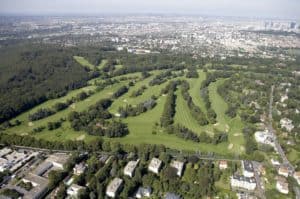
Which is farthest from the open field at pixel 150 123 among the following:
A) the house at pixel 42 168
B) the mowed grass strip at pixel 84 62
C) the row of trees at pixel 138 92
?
the mowed grass strip at pixel 84 62

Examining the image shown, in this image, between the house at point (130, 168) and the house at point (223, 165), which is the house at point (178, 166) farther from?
the house at point (223, 165)

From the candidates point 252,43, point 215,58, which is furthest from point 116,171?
point 252,43

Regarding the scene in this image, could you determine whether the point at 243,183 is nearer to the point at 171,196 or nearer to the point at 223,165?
the point at 223,165

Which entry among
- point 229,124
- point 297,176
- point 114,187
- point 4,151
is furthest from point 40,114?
point 297,176

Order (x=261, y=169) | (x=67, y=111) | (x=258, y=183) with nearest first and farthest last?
1. (x=258, y=183)
2. (x=261, y=169)
3. (x=67, y=111)

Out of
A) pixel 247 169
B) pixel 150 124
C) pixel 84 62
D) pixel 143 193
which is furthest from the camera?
pixel 84 62

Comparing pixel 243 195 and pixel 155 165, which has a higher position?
pixel 155 165

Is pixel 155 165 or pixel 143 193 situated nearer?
pixel 143 193

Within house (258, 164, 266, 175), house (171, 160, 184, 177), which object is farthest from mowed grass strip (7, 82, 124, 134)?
house (258, 164, 266, 175)
